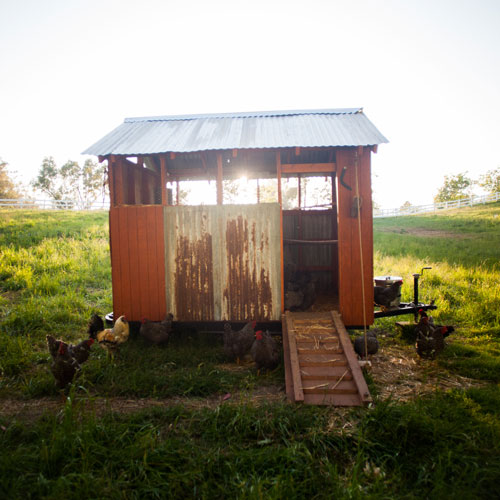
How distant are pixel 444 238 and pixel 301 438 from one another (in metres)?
17.4

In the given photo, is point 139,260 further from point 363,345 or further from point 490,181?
point 490,181

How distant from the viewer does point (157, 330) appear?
5770 millimetres

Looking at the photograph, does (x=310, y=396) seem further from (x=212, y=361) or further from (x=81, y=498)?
(x=81, y=498)

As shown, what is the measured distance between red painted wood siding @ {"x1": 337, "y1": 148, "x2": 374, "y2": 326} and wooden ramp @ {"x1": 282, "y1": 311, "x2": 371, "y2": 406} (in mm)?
448

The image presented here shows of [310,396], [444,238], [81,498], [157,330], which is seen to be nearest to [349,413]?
[310,396]

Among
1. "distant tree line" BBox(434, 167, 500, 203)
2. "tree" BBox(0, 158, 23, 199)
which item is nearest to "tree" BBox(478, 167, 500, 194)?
"distant tree line" BBox(434, 167, 500, 203)

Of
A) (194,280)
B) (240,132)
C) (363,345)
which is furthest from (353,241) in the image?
(240,132)

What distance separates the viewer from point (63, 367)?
4.28m

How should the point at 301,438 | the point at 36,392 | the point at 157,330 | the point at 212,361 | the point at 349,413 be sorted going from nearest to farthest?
the point at 301,438, the point at 349,413, the point at 36,392, the point at 212,361, the point at 157,330

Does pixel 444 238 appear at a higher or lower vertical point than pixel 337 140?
lower

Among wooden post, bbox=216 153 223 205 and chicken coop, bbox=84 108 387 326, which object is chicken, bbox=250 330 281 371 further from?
wooden post, bbox=216 153 223 205

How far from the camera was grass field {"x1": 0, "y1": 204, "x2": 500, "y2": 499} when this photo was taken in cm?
270

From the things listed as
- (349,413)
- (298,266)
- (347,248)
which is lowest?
(349,413)

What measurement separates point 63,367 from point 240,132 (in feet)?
17.1
